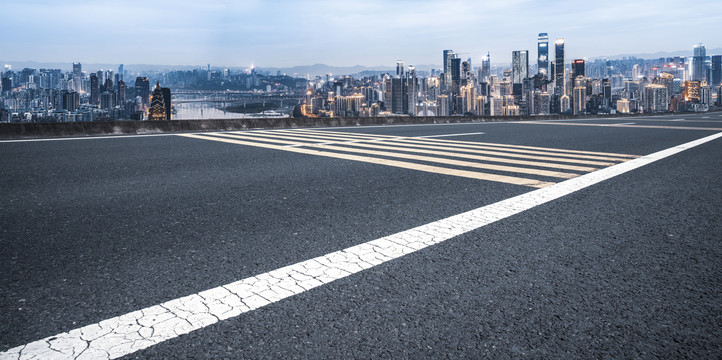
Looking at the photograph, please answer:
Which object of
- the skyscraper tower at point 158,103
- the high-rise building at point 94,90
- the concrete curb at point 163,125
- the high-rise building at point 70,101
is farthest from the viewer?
the high-rise building at point 94,90

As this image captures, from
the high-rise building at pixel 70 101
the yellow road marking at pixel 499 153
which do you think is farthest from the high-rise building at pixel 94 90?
the yellow road marking at pixel 499 153

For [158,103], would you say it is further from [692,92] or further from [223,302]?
[692,92]

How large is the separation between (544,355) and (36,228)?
3.80 m

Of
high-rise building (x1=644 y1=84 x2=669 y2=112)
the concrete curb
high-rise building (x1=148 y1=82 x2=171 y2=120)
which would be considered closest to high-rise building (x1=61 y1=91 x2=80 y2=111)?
high-rise building (x1=148 y1=82 x2=171 y2=120)

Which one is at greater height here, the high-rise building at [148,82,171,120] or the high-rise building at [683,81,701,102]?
the high-rise building at [683,81,701,102]

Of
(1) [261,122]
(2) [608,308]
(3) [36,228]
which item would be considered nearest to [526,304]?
(2) [608,308]

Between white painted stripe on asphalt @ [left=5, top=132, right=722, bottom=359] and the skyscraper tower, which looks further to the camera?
the skyscraper tower

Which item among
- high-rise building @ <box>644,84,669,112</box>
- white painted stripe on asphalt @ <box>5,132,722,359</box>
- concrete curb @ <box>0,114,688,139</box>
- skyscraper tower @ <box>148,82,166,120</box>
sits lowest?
white painted stripe on asphalt @ <box>5,132,722,359</box>

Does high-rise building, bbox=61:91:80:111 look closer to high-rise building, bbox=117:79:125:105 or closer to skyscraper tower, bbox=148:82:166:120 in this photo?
skyscraper tower, bbox=148:82:166:120

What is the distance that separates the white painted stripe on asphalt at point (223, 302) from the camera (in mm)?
2062

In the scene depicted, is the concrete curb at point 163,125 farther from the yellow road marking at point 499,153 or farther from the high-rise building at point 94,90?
the high-rise building at point 94,90

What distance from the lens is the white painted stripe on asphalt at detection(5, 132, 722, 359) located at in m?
2.06

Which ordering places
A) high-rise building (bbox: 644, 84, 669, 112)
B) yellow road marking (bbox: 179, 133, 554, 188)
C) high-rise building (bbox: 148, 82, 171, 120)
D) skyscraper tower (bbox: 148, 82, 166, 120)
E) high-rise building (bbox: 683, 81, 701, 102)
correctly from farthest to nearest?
high-rise building (bbox: 644, 84, 669, 112) → high-rise building (bbox: 683, 81, 701, 102) → skyscraper tower (bbox: 148, 82, 166, 120) → high-rise building (bbox: 148, 82, 171, 120) → yellow road marking (bbox: 179, 133, 554, 188)

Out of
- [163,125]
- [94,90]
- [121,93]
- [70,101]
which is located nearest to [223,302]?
[163,125]
